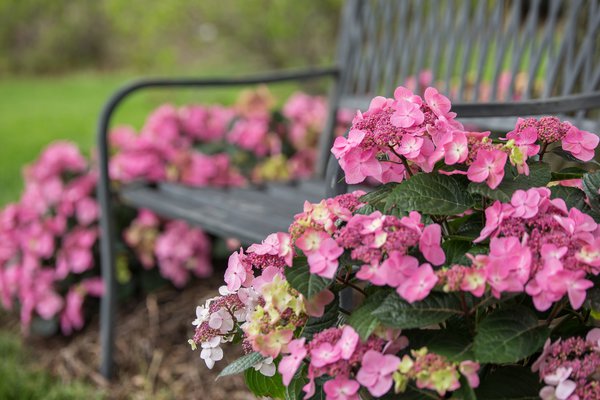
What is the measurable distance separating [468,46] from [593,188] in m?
1.42

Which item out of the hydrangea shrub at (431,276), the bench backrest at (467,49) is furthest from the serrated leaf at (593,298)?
the bench backrest at (467,49)

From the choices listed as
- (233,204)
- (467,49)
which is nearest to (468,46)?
(467,49)

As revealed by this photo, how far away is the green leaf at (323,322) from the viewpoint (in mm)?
958

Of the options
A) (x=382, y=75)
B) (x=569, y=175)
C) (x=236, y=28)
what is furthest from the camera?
(x=236, y=28)

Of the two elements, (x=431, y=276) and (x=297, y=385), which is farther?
(x=297, y=385)

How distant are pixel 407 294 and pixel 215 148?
2281mm

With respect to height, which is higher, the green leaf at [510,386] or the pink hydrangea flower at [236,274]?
the pink hydrangea flower at [236,274]

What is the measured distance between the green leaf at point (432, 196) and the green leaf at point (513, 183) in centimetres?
3

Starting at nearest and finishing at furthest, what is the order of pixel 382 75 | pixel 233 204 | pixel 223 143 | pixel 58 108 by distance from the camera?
pixel 233 204
pixel 382 75
pixel 223 143
pixel 58 108

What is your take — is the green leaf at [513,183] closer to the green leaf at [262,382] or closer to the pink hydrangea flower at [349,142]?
the pink hydrangea flower at [349,142]

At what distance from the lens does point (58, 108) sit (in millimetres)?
8273

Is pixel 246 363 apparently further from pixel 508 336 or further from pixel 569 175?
pixel 569 175

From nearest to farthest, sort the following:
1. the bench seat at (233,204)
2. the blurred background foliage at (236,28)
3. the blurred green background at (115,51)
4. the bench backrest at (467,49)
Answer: the bench seat at (233,204) < the bench backrest at (467,49) < the blurred background foliage at (236,28) < the blurred green background at (115,51)

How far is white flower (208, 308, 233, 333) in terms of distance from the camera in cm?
99
